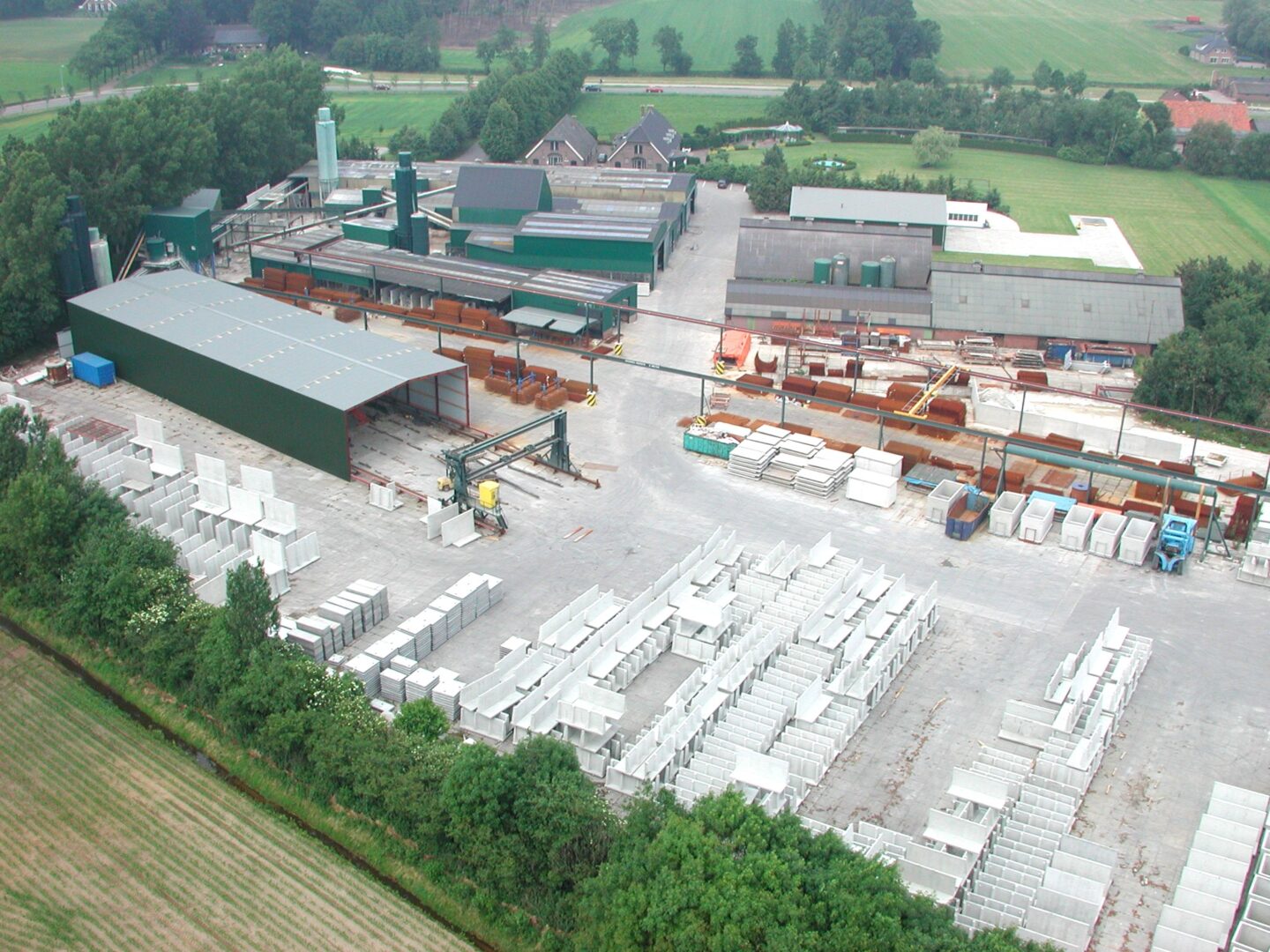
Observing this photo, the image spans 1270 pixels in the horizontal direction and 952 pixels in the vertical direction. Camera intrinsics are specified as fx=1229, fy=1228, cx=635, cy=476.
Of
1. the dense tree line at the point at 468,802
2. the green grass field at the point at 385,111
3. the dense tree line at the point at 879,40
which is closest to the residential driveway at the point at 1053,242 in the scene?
the dense tree line at the point at 879,40

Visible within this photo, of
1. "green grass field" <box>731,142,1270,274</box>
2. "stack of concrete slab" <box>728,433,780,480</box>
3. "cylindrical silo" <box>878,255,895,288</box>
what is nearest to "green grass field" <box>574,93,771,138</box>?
"green grass field" <box>731,142,1270,274</box>

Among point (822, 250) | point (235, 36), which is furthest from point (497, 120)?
point (235, 36)

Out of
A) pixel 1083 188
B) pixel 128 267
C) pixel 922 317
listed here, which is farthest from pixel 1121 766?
pixel 1083 188

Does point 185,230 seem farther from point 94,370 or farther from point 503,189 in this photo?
point 503,189

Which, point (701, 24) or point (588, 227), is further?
point (701, 24)

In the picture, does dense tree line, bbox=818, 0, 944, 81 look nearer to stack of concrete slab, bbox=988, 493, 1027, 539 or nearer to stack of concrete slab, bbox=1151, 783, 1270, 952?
stack of concrete slab, bbox=988, 493, 1027, 539

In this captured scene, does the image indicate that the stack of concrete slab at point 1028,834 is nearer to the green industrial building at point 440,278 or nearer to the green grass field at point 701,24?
the green industrial building at point 440,278
